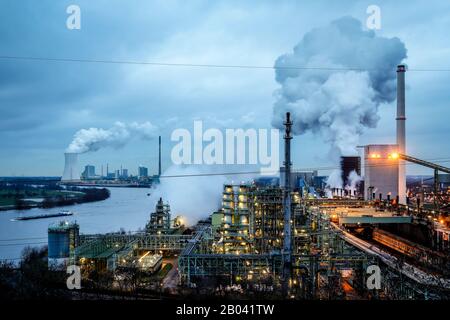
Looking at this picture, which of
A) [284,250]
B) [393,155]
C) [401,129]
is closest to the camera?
[284,250]

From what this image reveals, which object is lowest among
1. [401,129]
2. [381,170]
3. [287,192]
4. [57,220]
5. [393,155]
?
[57,220]

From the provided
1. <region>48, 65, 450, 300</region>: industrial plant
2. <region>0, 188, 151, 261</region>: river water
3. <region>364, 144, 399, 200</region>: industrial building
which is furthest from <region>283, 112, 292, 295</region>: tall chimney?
<region>364, 144, 399, 200</region>: industrial building

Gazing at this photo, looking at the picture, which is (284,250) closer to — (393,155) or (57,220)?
(393,155)

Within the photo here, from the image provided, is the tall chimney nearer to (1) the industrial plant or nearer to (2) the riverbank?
(1) the industrial plant

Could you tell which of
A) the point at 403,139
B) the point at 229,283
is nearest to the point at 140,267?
the point at 229,283

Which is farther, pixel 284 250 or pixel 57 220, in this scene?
pixel 57 220

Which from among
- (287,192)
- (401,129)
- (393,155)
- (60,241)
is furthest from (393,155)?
(60,241)

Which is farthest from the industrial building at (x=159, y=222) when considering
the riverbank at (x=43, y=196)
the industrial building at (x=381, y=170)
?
the riverbank at (x=43, y=196)

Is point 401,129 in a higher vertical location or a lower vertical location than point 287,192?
Result: higher

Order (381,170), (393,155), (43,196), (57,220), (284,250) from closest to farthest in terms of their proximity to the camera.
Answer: (284,250) → (393,155) → (381,170) → (57,220) → (43,196)
